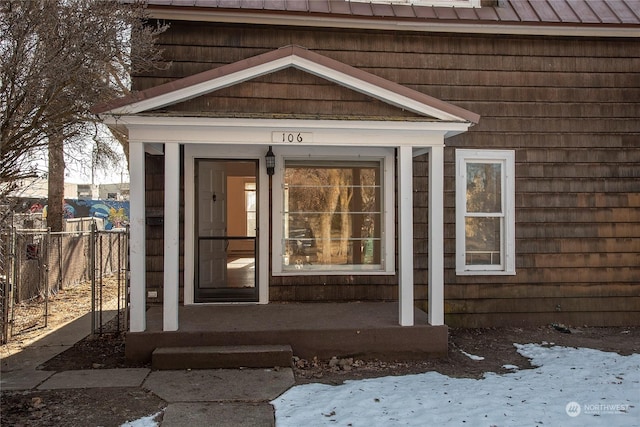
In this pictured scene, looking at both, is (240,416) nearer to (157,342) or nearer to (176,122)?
(157,342)

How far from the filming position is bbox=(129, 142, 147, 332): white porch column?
17.4 ft

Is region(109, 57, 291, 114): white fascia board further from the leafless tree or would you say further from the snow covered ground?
the snow covered ground

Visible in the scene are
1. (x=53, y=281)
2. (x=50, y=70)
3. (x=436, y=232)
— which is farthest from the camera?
(x=53, y=281)

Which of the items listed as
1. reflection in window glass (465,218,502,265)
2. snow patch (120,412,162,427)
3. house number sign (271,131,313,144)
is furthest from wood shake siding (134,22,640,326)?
snow patch (120,412,162,427)

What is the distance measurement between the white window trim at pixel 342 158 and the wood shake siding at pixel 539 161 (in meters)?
0.12

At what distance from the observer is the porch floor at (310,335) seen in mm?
5352

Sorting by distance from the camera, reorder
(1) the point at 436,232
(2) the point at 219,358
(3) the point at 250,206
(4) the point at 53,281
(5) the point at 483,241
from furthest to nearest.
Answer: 1. (4) the point at 53,281
2. (3) the point at 250,206
3. (5) the point at 483,241
4. (1) the point at 436,232
5. (2) the point at 219,358

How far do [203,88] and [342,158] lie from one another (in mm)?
2474

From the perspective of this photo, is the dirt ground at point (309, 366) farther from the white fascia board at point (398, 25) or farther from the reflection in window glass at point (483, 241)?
the white fascia board at point (398, 25)

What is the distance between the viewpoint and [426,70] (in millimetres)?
6992

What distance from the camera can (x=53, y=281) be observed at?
33.3 feet

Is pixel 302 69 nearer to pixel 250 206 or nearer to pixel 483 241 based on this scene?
pixel 250 206

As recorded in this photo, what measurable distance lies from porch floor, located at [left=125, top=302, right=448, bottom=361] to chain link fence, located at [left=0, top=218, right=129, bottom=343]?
Answer: 1.29 metres

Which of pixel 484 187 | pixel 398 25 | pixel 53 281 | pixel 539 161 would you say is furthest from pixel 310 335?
pixel 53 281
